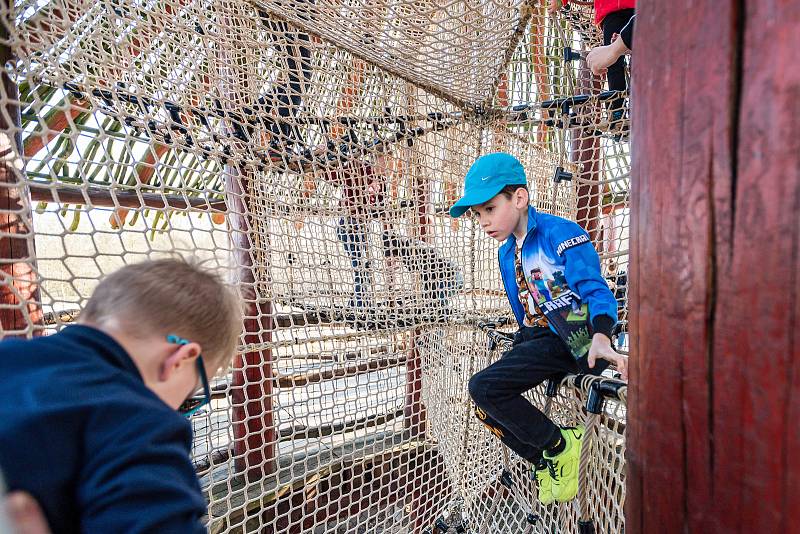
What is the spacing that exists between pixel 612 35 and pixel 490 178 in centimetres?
68

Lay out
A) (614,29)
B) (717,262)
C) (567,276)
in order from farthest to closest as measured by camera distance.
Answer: (614,29), (567,276), (717,262)

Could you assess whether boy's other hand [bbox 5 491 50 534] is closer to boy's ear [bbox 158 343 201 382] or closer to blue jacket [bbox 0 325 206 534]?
blue jacket [bbox 0 325 206 534]

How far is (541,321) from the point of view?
108cm

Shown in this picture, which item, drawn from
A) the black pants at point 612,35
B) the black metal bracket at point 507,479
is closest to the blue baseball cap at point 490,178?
the black pants at point 612,35

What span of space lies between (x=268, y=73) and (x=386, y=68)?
1.08 ft

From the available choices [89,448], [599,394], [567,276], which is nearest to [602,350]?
[599,394]

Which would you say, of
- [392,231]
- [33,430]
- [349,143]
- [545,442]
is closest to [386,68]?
[349,143]

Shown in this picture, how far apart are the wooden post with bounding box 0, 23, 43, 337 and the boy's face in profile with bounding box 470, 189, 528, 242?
2.74 ft

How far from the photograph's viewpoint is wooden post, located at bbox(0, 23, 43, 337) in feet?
2.12

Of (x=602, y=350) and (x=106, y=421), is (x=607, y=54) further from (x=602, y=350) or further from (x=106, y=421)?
(x=106, y=421)

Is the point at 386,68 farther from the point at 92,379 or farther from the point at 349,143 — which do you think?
the point at 92,379

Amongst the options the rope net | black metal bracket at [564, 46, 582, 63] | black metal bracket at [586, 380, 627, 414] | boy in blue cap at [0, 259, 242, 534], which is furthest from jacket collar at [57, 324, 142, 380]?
black metal bracket at [564, 46, 582, 63]

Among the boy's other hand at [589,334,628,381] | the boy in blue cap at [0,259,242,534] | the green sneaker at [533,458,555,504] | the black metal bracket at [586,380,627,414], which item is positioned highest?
the boy in blue cap at [0,259,242,534]

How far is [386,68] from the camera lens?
Answer: 129 centimetres
